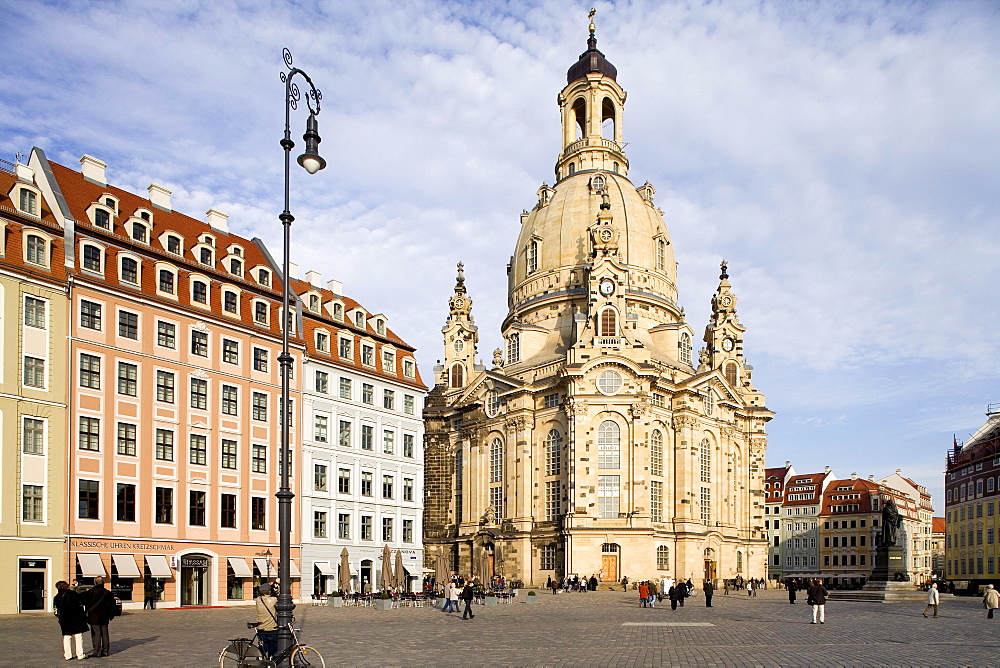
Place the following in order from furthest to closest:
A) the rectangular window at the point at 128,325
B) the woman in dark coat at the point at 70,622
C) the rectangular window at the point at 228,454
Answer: the rectangular window at the point at 228,454, the rectangular window at the point at 128,325, the woman in dark coat at the point at 70,622

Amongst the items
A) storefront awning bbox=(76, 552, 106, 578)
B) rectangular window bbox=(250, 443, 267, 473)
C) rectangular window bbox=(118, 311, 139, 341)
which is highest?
rectangular window bbox=(118, 311, 139, 341)

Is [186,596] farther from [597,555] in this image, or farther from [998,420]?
[998,420]

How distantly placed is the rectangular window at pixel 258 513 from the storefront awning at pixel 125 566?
8.26 metres

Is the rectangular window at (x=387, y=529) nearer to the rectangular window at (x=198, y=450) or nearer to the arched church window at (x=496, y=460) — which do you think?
the rectangular window at (x=198, y=450)

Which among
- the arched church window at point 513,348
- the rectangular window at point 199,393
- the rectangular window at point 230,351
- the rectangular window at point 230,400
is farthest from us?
the arched church window at point 513,348

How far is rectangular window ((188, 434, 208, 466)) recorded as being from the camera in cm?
4843

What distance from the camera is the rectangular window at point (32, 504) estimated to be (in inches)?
1592

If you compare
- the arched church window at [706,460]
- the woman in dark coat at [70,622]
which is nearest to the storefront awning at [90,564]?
the woman in dark coat at [70,622]

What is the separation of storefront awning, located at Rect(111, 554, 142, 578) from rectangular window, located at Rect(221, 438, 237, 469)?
25.1ft

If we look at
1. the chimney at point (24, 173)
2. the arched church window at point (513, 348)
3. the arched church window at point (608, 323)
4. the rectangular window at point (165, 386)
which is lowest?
the rectangular window at point (165, 386)

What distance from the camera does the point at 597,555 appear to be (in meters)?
81.6

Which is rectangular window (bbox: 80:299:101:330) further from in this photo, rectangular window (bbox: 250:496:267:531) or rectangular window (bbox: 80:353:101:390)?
rectangular window (bbox: 250:496:267:531)

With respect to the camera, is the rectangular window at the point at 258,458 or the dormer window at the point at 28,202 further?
the rectangular window at the point at 258,458

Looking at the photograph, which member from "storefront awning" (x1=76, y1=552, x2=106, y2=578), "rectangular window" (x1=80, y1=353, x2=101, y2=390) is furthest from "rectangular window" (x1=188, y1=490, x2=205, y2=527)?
"rectangular window" (x1=80, y1=353, x2=101, y2=390)
